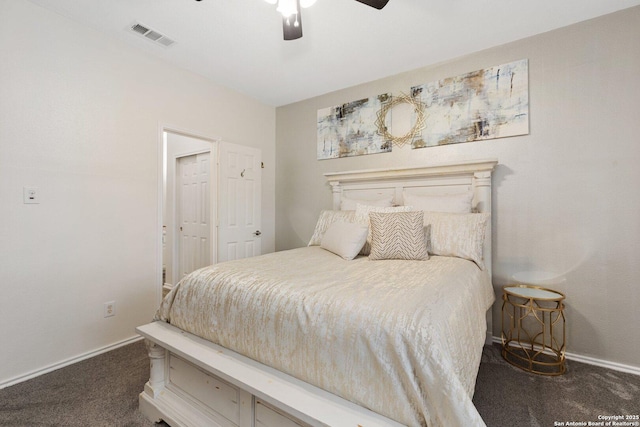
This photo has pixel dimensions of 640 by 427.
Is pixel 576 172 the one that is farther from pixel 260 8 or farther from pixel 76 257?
pixel 76 257

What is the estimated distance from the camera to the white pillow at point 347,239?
219cm

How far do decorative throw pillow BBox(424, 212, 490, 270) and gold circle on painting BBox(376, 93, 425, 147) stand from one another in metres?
1.06

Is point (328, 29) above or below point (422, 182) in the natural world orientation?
above

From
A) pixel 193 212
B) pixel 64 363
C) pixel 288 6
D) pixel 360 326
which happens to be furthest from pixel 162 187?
pixel 360 326

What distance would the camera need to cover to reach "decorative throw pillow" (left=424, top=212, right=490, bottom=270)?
2.09m

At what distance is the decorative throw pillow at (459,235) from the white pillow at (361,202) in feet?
1.79

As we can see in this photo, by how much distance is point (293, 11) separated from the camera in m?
1.66

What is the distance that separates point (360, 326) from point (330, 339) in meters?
0.14

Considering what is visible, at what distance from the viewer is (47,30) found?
2.07 m

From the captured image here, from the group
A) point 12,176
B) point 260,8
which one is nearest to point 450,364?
point 260,8

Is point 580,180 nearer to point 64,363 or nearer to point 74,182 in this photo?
point 74,182

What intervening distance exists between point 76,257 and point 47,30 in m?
1.71

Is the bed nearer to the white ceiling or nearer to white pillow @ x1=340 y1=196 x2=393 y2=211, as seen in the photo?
white pillow @ x1=340 y1=196 x2=393 y2=211

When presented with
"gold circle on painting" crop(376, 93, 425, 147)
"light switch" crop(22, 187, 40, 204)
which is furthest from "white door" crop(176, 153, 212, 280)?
"gold circle on painting" crop(376, 93, 425, 147)
